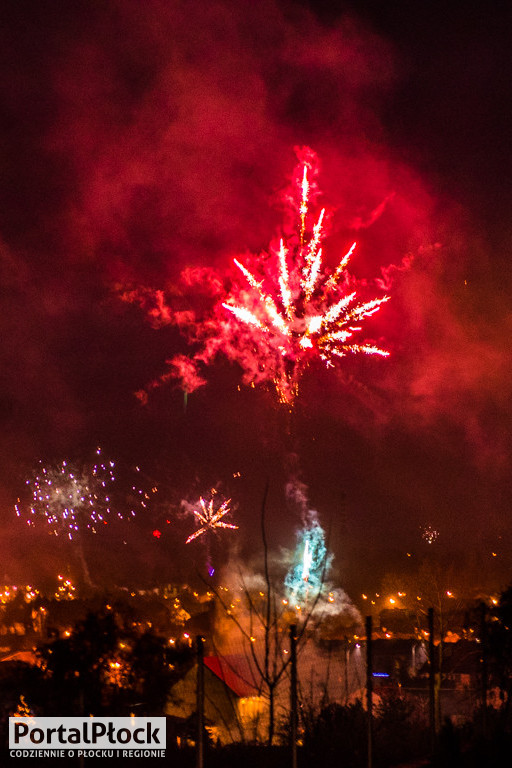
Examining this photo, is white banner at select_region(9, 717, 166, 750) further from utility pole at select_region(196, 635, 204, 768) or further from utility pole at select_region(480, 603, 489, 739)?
utility pole at select_region(480, 603, 489, 739)

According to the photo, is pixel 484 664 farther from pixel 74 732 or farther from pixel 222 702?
pixel 222 702

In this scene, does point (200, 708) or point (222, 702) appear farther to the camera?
point (222, 702)

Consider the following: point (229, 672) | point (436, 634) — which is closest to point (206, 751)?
point (229, 672)

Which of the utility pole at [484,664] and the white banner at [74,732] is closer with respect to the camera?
the white banner at [74,732]

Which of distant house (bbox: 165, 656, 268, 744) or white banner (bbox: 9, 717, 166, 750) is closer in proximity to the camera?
white banner (bbox: 9, 717, 166, 750)

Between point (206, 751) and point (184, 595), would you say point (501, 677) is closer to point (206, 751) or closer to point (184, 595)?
point (206, 751)

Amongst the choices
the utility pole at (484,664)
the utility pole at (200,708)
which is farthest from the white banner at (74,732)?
the utility pole at (484,664)

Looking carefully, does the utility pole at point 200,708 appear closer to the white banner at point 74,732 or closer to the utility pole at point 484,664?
the white banner at point 74,732

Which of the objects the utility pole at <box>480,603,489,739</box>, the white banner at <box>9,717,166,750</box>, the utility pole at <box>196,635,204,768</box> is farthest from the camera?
the utility pole at <box>480,603,489,739</box>

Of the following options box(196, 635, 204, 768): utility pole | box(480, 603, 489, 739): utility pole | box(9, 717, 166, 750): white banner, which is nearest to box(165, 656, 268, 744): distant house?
box(480, 603, 489, 739): utility pole

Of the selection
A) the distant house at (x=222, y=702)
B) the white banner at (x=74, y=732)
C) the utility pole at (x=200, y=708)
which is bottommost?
the distant house at (x=222, y=702)

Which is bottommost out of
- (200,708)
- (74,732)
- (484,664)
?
(74,732)

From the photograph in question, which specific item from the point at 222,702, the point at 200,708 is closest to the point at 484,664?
the point at 200,708

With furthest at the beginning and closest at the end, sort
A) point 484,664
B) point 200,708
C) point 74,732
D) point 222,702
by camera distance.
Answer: point 222,702, point 484,664, point 74,732, point 200,708
